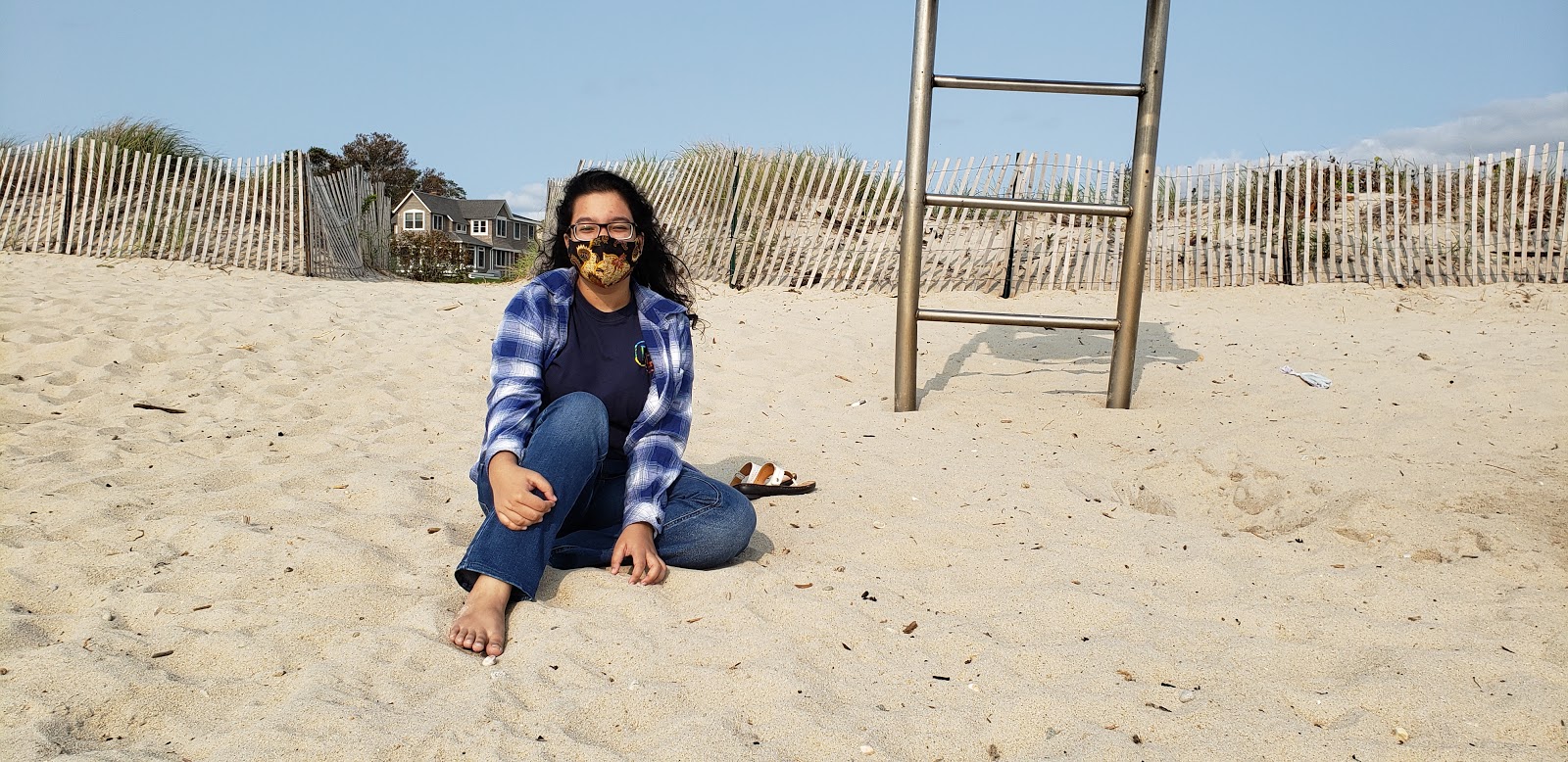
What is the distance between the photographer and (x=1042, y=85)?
4426mm

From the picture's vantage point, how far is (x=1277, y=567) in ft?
9.23

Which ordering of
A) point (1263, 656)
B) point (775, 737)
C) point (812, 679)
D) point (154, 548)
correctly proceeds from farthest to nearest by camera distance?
point (154, 548) < point (1263, 656) < point (812, 679) < point (775, 737)

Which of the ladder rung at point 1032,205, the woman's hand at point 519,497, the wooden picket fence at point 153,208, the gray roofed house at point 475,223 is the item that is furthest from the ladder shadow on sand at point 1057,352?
the gray roofed house at point 475,223

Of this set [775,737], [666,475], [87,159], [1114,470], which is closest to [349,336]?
[666,475]

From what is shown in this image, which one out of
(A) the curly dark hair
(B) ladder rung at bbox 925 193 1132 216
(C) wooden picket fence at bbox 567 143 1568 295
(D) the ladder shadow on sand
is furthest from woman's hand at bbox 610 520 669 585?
(C) wooden picket fence at bbox 567 143 1568 295

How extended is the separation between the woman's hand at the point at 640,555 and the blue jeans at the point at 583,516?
3.7 inches

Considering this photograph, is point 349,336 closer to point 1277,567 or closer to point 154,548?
point 154,548

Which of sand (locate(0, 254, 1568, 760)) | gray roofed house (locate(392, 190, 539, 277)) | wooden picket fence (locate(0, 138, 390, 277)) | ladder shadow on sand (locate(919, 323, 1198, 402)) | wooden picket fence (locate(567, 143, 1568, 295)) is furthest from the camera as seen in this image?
gray roofed house (locate(392, 190, 539, 277))

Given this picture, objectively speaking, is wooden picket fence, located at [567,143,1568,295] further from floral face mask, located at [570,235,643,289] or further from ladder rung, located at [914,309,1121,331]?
floral face mask, located at [570,235,643,289]

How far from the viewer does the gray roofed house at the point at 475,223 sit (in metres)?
46.3

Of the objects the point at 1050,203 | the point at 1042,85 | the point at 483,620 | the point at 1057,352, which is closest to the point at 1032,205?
the point at 1050,203

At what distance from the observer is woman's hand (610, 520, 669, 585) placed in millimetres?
2453

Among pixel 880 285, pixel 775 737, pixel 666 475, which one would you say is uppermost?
pixel 880 285

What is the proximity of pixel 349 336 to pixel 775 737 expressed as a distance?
4.79 meters
